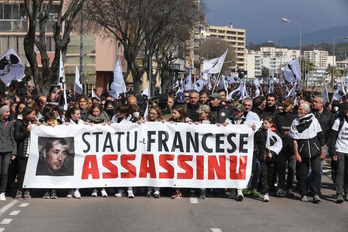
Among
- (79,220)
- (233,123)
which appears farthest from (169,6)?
(79,220)

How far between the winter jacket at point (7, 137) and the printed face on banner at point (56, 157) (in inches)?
20.0

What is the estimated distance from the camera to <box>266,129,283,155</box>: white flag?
1286cm

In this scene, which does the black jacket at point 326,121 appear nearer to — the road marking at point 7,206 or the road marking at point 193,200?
the road marking at point 193,200

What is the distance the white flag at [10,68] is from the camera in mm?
21047

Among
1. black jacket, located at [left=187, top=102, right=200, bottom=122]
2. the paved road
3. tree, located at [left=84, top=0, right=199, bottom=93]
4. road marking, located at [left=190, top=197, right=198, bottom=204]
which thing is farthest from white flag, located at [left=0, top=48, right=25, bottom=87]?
tree, located at [left=84, top=0, right=199, bottom=93]

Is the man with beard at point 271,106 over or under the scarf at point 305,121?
over

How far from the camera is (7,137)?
494 inches

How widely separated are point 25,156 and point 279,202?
4691 millimetres

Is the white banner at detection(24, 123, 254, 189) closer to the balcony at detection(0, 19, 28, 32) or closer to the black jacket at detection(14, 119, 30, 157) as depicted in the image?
the black jacket at detection(14, 119, 30, 157)

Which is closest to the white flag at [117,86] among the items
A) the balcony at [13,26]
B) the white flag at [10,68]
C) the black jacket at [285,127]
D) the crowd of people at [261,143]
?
the white flag at [10,68]

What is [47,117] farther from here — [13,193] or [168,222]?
[168,222]

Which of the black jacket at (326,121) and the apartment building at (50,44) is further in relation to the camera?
the apartment building at (50,44)

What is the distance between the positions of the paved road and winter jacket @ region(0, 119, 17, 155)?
92 cm

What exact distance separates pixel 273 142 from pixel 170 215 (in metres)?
2.95
